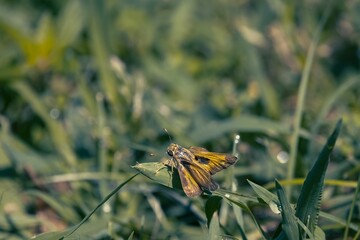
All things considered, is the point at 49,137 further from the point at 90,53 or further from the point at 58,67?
the point at 90,53

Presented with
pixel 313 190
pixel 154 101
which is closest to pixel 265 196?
pixel 313 190

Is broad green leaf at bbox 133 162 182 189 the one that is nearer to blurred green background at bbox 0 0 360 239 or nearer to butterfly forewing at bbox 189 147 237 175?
butterfly forewing at bbox 189 147 237 175

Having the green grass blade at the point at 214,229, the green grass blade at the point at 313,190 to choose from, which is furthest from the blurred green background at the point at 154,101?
the green grass blade at the point at 313,190

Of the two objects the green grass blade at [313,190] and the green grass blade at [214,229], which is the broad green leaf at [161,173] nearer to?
the green grass blade at [214,229]

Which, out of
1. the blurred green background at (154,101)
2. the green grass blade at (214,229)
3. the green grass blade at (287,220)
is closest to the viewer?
the green grass blade at (287,220)

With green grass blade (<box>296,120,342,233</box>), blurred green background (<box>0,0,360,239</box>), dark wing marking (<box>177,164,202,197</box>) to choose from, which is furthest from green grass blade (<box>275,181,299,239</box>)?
blurred green background (<box>0,0,360,239</box>)

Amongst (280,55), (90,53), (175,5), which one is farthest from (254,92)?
(175,5)

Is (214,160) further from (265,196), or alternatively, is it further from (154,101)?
(154,101)
